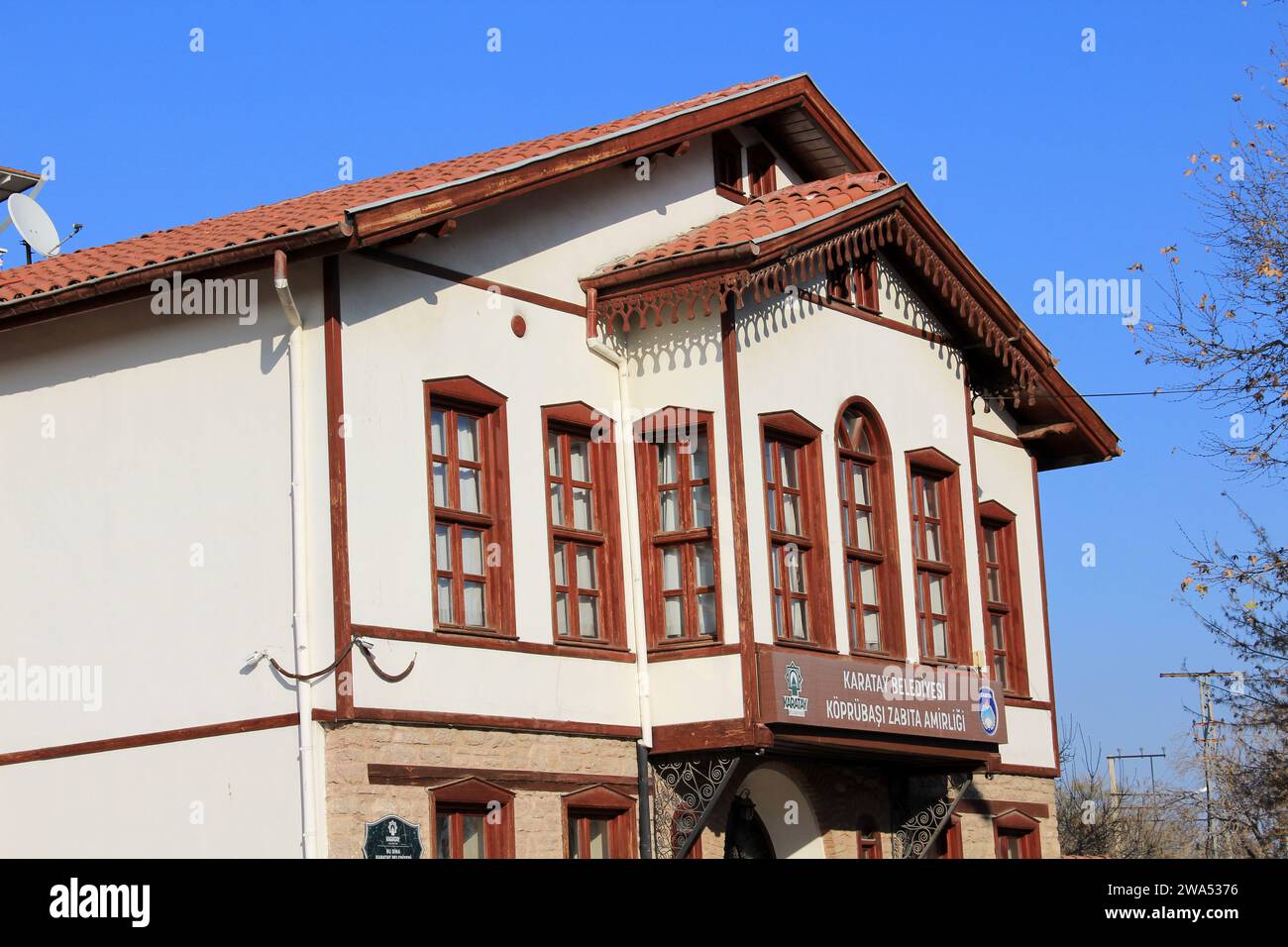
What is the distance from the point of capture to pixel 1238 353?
12508mm

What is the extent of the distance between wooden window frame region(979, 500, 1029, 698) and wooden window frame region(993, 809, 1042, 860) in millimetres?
1291

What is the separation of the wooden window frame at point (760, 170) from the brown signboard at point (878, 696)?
4.91 m

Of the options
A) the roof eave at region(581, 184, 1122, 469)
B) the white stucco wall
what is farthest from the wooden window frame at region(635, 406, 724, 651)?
the white stucco wall

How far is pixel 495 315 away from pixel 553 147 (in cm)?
170

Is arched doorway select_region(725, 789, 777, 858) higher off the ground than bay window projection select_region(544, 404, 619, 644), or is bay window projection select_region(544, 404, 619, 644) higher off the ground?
bay window projection select_region(544, 404, 619, 644)

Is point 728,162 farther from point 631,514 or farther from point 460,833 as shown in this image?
point 460,833

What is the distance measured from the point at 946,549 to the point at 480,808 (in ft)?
20.8

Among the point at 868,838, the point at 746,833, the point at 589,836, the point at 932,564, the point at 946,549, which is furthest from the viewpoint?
the point at 946,549

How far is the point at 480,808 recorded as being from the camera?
44.8 feet

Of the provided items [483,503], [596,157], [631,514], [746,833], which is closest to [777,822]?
[746,833]

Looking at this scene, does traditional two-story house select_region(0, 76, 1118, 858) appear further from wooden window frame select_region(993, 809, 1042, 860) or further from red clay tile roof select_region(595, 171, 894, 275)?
wooden window frame select_region(993, 809, 1042, 860)

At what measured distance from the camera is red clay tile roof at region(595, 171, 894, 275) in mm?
15422
